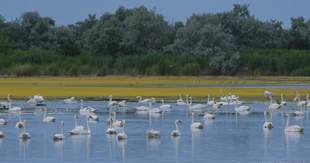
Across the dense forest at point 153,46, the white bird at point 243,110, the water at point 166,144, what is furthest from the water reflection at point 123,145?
the dense forest at point 153,46

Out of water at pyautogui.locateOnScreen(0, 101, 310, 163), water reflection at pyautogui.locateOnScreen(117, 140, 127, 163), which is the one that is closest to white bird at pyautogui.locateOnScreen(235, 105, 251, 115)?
water at pyautogui.locateOnScreen(0, 101, 310, 163)

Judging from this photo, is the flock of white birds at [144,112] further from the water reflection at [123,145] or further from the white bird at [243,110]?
the water reflection at [123,145]

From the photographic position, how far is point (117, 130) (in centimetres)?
3672

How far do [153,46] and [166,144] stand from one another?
72.4 m

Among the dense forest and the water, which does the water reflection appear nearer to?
the water

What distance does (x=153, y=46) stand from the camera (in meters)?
104

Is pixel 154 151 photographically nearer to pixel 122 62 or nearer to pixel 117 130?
pixel 117 130

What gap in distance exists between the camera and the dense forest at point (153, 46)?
300ft

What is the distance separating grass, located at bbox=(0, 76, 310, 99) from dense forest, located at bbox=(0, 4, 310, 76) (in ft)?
11.0

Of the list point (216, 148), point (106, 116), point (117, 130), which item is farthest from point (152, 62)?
point (216, 148)

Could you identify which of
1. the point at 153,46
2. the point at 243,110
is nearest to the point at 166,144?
the point at 243,110

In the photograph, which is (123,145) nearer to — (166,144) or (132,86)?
(166,144)

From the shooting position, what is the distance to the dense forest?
9150 centimetres

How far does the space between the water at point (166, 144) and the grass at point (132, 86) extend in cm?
1987
